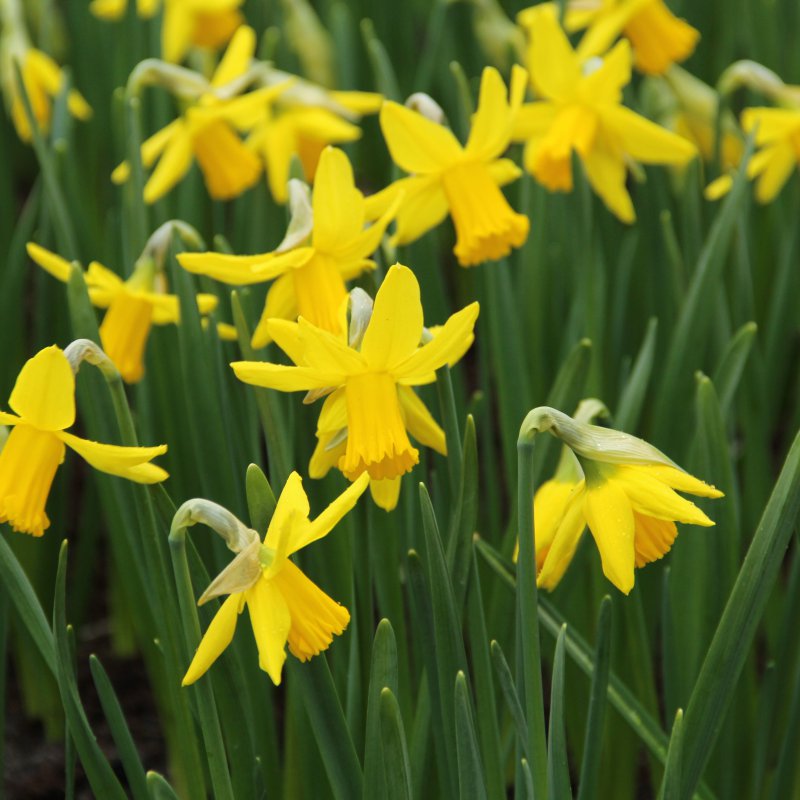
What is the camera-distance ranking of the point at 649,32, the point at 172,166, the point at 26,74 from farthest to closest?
the point at 26,74 < the point at 649,32 < the point at 172,166

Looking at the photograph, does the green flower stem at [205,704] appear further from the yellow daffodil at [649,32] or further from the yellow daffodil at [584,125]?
the yellow daffodil at [649,32]

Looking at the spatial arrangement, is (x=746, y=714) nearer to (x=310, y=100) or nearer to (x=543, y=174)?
(x=543, y=174)

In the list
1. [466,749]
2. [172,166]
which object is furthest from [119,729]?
[172,166]

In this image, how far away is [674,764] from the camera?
1125 millimetres

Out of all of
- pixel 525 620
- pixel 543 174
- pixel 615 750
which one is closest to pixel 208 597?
pixel 525 620

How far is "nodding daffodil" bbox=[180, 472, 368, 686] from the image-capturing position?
3.49ft

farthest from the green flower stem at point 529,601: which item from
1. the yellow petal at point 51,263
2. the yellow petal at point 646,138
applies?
the yellow petal at point 646,138

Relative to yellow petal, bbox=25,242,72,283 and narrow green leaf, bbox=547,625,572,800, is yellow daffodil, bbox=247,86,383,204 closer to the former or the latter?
yellow petal, bbox=25,242,72,283

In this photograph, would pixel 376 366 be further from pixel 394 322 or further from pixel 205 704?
pixel 205 704

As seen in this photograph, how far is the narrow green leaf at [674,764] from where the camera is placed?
111cm

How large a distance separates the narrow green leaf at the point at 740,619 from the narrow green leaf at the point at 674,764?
0.08 meters

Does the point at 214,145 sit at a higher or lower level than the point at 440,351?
higher

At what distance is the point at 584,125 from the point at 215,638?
1.17 meters

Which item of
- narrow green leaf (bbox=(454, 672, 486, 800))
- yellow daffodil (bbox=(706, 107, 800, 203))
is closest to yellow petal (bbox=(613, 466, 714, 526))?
narrow green leaf (bbox=(454, 672, 486, 800))
